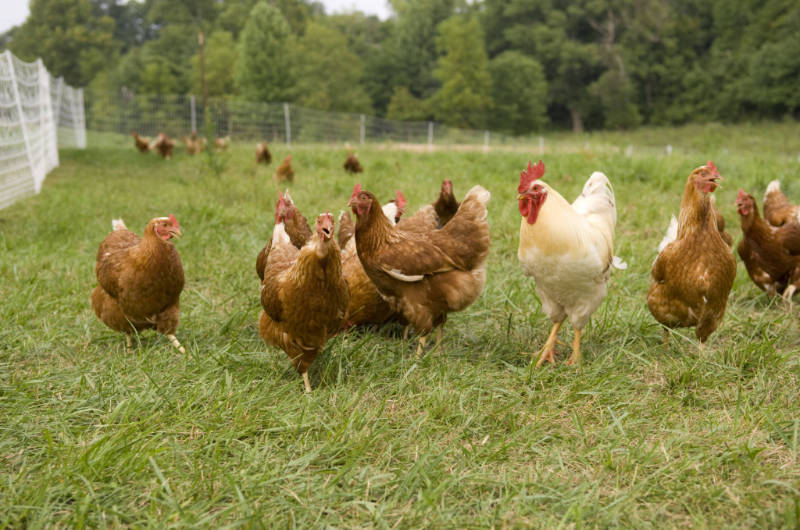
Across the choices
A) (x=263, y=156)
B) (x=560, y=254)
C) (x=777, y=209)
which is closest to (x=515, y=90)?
(x=263, y=156)

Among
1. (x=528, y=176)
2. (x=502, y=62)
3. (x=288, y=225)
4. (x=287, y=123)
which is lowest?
(x=288, y=225)

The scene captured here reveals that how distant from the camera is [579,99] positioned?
149 feet

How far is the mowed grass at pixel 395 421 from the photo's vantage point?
1.89 m

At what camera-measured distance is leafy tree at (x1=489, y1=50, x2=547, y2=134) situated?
4309cm

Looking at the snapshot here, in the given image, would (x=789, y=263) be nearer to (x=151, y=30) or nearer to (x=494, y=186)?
(x=494, y=186)

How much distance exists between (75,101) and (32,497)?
19.4 m

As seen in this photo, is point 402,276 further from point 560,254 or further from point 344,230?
point 344,230

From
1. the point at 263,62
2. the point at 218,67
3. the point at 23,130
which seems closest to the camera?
the point at 23,130

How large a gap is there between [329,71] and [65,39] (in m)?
23.5

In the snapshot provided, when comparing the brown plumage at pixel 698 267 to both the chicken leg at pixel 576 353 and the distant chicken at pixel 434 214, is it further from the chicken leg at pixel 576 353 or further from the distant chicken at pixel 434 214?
the distant chicken at pixel 434 214

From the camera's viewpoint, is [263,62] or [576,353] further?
[263,62]

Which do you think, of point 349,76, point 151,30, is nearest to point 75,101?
point 349,76

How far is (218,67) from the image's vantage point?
40844 millimetres

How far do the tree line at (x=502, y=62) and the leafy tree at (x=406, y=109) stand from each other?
0.43ft
